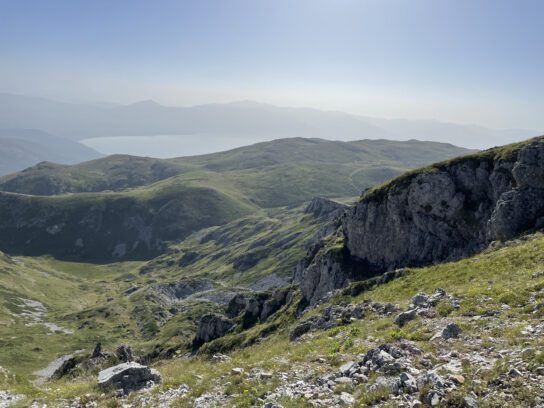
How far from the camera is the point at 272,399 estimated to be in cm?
1695

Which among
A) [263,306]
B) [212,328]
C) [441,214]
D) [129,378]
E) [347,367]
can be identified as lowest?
[212,328]

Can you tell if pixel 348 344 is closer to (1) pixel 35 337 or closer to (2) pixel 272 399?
(2) pixel 272 399

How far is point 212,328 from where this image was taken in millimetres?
95188

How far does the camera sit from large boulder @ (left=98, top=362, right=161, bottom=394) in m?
22.4

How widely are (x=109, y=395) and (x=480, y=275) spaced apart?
29.4 metres

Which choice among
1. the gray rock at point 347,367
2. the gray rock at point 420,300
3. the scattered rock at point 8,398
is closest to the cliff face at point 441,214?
the gray rock at point 420,300

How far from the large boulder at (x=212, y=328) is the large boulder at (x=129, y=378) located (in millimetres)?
72036

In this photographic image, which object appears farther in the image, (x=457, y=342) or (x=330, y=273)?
(x=330, y=273)

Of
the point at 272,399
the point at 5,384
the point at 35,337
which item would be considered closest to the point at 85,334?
the point at 35,337

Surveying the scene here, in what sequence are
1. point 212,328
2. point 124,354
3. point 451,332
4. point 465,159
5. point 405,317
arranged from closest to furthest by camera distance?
point 451,332
point 405,317
point 124,354
point 465,159
point 212,328

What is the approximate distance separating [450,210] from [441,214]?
5.16 feet

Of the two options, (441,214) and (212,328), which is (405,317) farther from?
(212,328)

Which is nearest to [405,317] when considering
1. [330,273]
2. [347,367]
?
[347,367]

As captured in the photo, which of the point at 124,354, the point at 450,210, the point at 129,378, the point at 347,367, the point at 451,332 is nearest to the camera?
the point at 347,367
